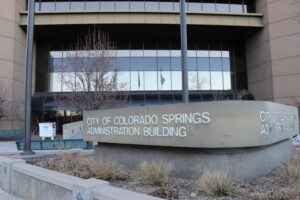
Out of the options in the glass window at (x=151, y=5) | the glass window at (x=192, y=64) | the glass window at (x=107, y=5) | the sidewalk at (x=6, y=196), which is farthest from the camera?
the glass window at (x=192, y=64)

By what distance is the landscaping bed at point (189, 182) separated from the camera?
15.1 ft

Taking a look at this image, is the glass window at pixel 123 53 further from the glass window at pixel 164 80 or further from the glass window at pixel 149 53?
the glass window at pixel 164 80

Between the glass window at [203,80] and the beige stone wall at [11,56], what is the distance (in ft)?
61.7

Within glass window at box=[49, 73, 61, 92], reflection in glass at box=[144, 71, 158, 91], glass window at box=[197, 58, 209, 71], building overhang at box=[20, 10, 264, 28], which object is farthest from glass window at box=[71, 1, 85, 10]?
glass window at box=[197, 58, 209, 71]

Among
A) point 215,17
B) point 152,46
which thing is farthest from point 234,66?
point 152,46

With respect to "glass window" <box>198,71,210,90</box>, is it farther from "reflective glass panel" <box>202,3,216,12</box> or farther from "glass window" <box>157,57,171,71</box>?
"reflective glass panel" <box>202,3,216,12</box>

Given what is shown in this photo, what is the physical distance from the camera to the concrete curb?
A: 12.7 ft

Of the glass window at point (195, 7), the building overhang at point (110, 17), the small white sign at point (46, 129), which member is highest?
the glass window at point (195, 7)

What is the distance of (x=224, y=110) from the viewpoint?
5.67 meters

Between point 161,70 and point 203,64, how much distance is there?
4823mm

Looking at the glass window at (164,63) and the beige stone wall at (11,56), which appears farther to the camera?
the glass window at (164,63)

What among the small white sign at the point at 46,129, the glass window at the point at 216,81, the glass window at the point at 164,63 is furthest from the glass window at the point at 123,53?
the small white sign at the point at 46,129

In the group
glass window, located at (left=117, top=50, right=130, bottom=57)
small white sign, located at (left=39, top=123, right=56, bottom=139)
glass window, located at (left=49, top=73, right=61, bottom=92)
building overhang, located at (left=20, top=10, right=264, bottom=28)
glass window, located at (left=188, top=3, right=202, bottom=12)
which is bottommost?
small white sign, located at (left=39, top=123, right=56, bottom=139)

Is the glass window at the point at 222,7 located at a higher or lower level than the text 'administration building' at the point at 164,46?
higher
